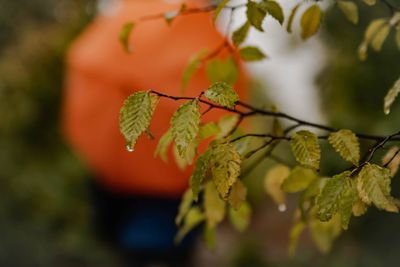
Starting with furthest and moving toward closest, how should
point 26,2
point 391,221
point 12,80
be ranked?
1. point 26,2
2. point 12,80
3. point 391,221

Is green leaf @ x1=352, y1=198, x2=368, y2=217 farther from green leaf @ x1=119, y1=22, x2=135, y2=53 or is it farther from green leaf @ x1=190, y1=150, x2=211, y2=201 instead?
green leaf @ x1=119, y1=22, x2=135, y2=53

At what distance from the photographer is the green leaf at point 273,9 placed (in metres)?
0.93

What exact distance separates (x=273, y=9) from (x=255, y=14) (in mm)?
27

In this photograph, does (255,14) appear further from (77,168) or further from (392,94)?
(77,168)

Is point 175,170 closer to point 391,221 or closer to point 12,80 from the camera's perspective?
point 391,221

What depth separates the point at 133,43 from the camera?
386 cm

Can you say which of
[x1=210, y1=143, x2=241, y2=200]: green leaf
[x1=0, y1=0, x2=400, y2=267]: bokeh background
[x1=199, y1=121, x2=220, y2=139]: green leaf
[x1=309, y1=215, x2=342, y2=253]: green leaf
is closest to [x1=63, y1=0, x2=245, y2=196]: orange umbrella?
[x1=0, y1=0, x2=400, y2=267]: bokeh background

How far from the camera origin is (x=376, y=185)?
785 millimetres

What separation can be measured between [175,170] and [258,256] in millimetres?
675

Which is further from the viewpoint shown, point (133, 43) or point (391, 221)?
point (133, 43)

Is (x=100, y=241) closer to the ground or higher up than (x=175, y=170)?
closer to the ground

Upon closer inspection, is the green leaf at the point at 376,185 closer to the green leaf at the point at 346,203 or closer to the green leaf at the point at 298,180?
the green leaf at the point at 346,203

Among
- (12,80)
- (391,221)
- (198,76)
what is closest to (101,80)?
(198,76)

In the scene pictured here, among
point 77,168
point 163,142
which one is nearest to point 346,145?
point 163,142
